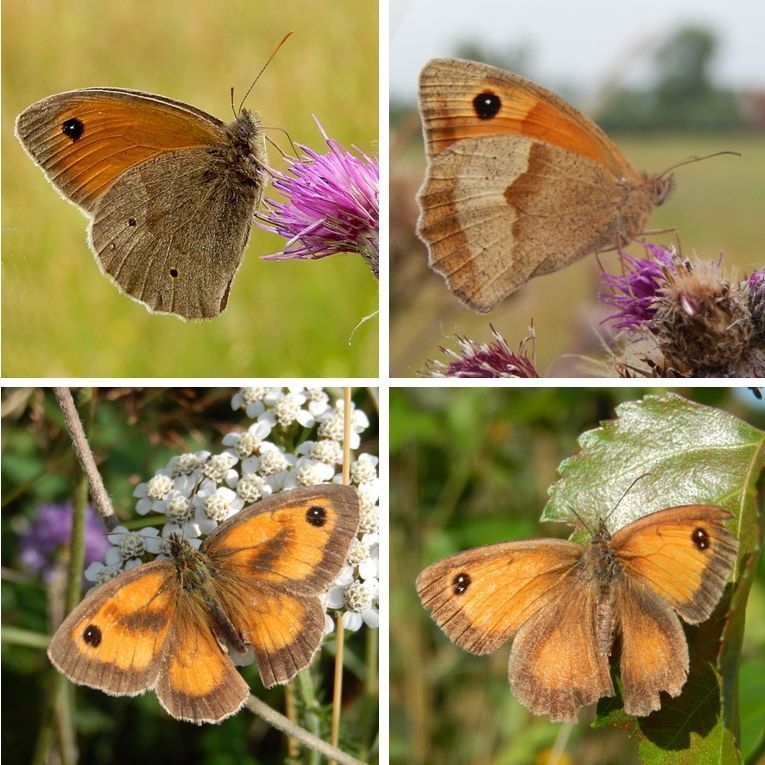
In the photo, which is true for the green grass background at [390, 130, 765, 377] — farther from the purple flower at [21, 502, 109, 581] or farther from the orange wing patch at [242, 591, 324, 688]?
the purple flower at [21, 502, 109, 581]

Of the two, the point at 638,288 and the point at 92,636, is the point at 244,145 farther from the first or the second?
the point at 92,636

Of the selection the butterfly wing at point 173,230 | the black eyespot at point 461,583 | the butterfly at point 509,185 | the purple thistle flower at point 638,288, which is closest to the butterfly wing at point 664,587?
the black eyespot at point 461,583

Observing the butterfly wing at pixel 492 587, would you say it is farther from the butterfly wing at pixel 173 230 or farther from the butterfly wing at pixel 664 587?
the butterfly wing at pixel 173 230

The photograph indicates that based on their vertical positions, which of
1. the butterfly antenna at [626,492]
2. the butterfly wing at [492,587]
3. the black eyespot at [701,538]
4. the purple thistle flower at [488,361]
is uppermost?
the purple thistle flower at [488,361]

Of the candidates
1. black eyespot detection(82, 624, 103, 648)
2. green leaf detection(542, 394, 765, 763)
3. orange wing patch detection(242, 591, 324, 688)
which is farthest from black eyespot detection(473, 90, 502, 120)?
black eyespot detection(82, 624, 103, 648)

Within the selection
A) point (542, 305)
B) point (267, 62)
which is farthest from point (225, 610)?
point (542, 305)

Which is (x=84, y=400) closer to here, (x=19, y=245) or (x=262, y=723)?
(x=19, y=245)
